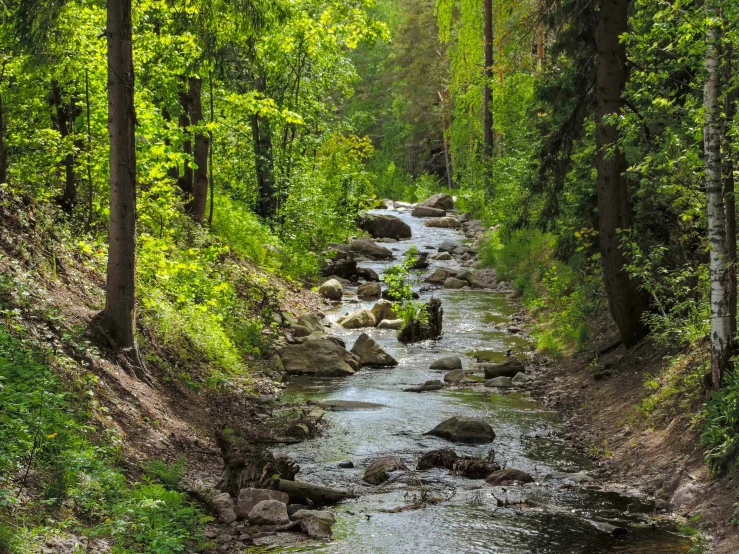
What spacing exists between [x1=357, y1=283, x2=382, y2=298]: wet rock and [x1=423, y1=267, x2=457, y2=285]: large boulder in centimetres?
251

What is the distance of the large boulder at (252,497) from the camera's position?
7.78 m

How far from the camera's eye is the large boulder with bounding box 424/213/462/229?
37531mm

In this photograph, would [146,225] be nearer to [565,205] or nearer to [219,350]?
[219,350]

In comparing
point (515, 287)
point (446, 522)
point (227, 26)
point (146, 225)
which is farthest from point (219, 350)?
point (515, 287)

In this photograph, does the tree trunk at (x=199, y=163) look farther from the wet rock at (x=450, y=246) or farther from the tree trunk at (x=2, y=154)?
the wet rock at (x=450, y=246)

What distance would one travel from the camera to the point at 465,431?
10.8 m

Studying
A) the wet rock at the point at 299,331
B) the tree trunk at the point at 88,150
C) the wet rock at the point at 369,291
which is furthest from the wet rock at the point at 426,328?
the tree trunk at the point at 88,150

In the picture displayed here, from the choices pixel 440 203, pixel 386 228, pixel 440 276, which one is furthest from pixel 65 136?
pixel 440 203

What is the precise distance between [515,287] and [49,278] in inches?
586

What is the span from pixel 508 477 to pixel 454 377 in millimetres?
4980

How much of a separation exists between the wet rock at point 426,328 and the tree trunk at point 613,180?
5351 millimetres

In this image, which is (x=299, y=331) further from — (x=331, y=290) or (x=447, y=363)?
(x=331, y=290)

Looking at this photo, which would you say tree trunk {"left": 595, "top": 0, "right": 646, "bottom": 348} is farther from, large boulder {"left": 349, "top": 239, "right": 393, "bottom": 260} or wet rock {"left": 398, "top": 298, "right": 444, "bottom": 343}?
large boulder {"left": 349, "top": 239, "right": 393, "bottom": 260}

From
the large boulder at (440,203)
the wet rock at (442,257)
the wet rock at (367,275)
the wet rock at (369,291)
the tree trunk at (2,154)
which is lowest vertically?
the wet rock at (369,291)
